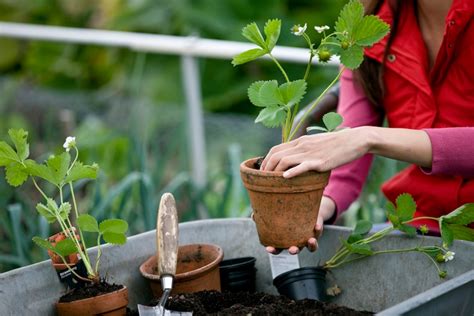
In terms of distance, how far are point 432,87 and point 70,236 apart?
0.81 m

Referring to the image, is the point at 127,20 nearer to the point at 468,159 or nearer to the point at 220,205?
the point at 220,205

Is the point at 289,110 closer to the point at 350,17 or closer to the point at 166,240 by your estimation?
the point at 350,17

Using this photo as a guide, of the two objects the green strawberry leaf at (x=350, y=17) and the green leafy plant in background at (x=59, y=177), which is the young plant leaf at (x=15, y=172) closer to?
the green leafy plant in background at (x=59, y=177)

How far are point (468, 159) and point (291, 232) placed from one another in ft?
1.23

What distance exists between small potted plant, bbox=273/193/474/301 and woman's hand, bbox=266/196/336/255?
0.05 m

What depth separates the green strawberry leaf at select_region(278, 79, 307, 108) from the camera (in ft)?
5.15

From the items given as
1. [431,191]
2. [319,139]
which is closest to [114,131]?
[431,191]

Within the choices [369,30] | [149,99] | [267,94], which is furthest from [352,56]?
[149,99]

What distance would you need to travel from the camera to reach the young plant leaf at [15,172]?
160cm

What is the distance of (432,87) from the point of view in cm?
194

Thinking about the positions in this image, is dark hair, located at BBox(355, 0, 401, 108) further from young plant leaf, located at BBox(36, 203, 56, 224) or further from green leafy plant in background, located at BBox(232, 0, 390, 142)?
young plant leaf, located at BBox(36, 203, 56, 224)

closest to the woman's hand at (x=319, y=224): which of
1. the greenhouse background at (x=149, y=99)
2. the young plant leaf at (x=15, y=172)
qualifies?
the young plant leaf at (x=15, y=172)

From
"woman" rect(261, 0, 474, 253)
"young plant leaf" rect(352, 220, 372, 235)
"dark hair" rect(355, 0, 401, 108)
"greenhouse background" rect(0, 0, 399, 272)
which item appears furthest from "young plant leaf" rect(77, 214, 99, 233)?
"greenhouse background" rect(0, 0, 399, 272)

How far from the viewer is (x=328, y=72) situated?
4137 mm
